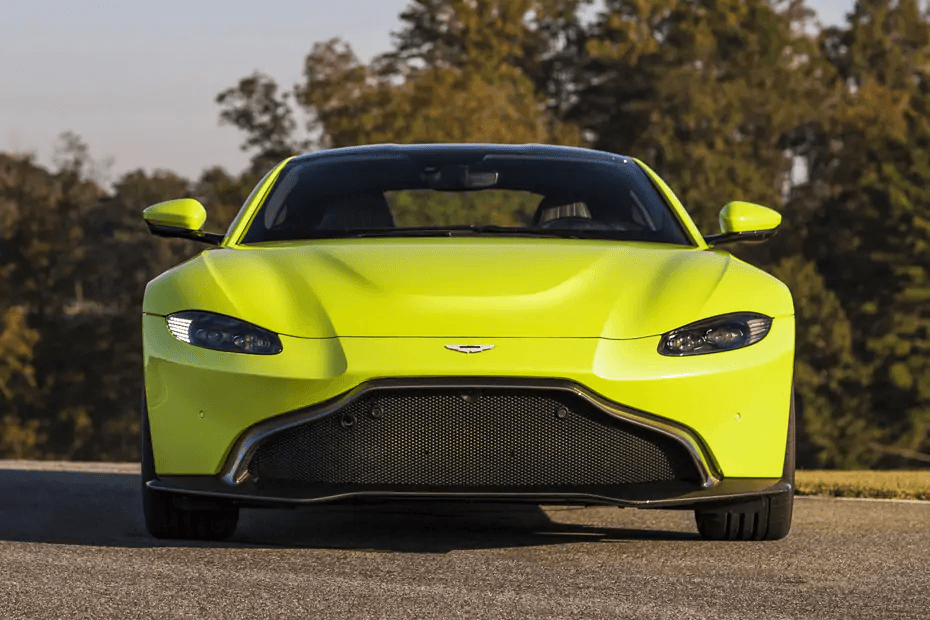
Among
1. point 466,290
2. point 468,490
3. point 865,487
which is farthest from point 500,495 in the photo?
point 865,487

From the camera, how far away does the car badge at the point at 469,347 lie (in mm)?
→ 5719

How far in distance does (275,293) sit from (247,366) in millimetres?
371

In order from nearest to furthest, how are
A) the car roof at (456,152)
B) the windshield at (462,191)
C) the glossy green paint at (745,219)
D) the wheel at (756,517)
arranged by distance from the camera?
the wheel at (756,517)
the windshield at (462,191)
the glossy green paint at (745,219)
the car roof at (456,152)

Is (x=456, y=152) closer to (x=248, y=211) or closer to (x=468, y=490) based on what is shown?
(x=248, y=211)

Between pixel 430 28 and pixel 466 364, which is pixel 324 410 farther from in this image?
pixel 430 28

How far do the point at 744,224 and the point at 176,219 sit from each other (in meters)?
2.38

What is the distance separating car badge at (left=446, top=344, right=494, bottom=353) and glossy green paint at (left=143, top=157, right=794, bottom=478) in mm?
19

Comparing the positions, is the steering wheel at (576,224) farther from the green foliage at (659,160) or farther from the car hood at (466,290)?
the green foliage at (659,160)

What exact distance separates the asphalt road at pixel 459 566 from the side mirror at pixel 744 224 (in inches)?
47.9

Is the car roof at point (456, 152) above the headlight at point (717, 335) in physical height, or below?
above

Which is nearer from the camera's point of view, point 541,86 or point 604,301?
point 604,301

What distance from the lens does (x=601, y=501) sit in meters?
5.68

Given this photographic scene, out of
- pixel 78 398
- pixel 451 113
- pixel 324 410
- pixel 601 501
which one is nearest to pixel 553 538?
pixel 601 501

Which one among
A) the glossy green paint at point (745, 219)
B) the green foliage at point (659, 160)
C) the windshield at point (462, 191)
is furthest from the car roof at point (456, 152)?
the green foliage at point (659, 160)
